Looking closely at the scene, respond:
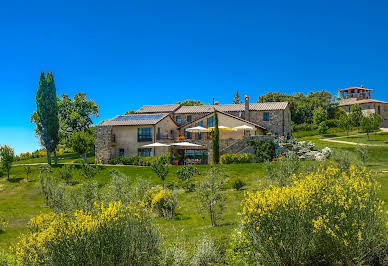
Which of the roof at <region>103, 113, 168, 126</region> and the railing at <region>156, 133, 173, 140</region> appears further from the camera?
the railing at <region>156, 133, 173, 140</region>

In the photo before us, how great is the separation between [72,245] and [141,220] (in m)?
1.91

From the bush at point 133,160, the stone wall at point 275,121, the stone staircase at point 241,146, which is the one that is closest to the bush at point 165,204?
the bush at point 133,160

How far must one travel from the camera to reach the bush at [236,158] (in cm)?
3916

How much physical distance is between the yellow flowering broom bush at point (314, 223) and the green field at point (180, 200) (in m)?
3.47

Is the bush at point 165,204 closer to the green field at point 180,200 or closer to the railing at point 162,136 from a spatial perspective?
the green field at point 180,200

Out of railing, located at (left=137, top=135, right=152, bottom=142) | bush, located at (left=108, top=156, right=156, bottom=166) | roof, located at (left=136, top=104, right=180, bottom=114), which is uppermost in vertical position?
roof, located at (left=136, top=104, right=180, bottom=114)

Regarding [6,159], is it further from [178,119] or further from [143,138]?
[178,119]

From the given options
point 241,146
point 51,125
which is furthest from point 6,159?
point 241,146

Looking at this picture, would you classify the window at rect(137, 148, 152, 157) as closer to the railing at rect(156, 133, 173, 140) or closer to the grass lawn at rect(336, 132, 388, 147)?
the railing at rect(156, 133, 173, 140)

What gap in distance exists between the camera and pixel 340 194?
913 centimetres

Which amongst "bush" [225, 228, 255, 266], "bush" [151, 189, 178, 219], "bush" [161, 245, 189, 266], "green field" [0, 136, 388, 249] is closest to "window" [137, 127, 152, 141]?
"green field" [0, 136, 388, 249]

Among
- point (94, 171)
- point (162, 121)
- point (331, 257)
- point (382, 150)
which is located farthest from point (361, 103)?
point (331, 257)

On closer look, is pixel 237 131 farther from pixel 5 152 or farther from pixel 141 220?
pixel 141 220

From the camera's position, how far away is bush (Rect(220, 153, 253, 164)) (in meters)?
39.2
